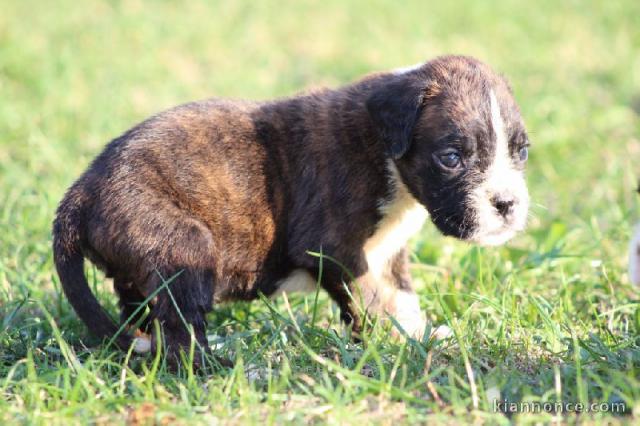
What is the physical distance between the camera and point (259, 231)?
456 cm

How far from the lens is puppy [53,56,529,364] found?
4176mm

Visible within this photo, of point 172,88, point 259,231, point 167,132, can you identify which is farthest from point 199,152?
point 172,88

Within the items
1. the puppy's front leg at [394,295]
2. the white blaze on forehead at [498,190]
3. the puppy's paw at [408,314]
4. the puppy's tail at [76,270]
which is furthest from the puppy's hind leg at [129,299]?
the white blaze on forehead at [498,190]

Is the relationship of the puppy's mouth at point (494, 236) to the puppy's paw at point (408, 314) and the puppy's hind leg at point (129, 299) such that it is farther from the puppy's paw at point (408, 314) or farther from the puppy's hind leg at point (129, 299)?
the puppy's hind leg at point (129, 299)

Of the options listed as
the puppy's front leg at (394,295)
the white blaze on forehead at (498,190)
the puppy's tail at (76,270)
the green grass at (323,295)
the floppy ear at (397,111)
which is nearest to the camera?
the green grass at (323,295)

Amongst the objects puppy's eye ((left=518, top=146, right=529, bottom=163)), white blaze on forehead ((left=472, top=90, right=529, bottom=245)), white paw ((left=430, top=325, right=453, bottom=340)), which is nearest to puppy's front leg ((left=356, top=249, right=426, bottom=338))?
white paw ((left=430, top=325, right=453, bottom=340))

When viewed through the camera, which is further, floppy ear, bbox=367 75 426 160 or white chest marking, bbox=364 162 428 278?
white chest marking, bbox=364 162 428 278

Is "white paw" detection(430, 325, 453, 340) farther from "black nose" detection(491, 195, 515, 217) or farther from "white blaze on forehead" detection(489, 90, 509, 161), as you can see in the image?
"white blaze on forehead" detection(489, 90, 509, 161)

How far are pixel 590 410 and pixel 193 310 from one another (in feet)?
6.33

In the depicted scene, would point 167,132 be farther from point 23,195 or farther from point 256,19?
point 256,19

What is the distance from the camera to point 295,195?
4625mm

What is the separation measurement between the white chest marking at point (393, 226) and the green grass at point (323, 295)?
0.41 m

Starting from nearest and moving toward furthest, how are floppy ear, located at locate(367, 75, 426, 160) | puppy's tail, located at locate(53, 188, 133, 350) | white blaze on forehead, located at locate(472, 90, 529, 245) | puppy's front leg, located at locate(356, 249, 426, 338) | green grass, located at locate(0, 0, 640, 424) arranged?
green grass, located at locate(0, 0, 640, 424), puppy's tail, located at locate(53, 188, 133, 350), white blaze on forehead, located at locate(472, 90, 529, 245), floppy ear, located at locate(367, 75, 426, 160), puppy's front leg, located at locate(356, 249, 426, 338)

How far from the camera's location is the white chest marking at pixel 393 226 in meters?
4.63
